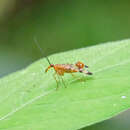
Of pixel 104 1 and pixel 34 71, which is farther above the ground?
pixel 104 1

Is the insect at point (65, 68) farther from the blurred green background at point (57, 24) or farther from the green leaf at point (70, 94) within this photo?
the blurred green background at point (57, 24)

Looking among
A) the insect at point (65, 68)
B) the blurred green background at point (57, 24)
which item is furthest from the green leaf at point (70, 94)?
the blurred green background at point (57, 24)

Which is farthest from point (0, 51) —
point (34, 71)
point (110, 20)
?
point (34, 71)

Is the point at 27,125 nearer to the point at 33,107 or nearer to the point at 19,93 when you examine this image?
the point at 33,107

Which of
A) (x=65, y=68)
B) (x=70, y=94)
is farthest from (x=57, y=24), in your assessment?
Answer: (x=70, y=94)

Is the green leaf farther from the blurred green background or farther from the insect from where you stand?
the blurred green background

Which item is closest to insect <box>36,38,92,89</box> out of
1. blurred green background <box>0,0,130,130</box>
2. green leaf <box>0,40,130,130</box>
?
green leaf <box>0,40,130,130</box>
